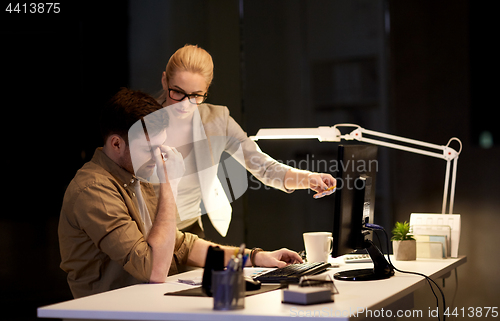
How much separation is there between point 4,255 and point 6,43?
1197 millimetres

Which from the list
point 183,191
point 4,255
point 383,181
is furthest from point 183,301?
point 4,255

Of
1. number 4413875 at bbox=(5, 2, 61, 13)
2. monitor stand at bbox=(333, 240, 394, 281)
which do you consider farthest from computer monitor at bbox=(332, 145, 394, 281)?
number 4413875 at bbox=(5, 2, 61, 13)

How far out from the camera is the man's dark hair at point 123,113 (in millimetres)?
1641

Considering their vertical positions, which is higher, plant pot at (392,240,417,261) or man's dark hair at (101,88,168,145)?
man's dark hair at (101,88,168,145)

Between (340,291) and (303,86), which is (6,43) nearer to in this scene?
Result: (303,86)

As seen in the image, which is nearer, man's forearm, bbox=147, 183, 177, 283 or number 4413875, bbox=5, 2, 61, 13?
man's forearm, bbox=147, 183, 177, 283

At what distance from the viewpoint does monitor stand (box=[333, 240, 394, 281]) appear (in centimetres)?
159

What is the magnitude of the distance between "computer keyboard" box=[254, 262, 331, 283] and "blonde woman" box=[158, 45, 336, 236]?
384 mm

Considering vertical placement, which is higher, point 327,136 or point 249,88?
point 249,88

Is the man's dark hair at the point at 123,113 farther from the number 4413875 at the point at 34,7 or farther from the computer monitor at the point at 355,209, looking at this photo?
the number 4413875 at the point at 34,7

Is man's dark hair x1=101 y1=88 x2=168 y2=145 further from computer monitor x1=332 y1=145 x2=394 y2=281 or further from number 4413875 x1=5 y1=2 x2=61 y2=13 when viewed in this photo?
number 4413875 x1=5 y1=2 x2=61 y2=13

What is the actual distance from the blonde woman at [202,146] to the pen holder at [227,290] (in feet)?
3.01

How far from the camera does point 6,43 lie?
2945 mm

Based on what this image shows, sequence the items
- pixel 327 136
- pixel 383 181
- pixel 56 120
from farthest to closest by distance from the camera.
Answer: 1. pixel 56 120
2. pixel 383 181
3. pixel 327 136
